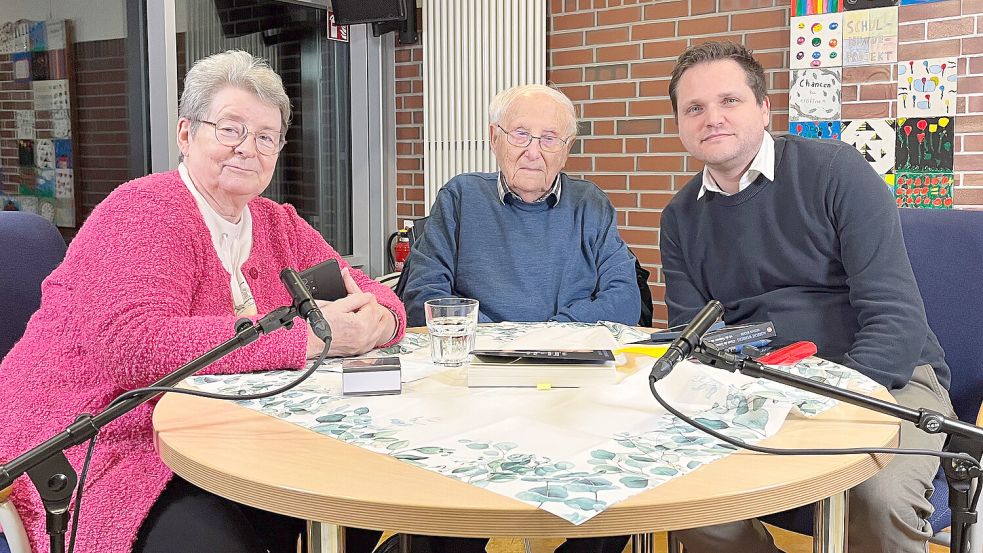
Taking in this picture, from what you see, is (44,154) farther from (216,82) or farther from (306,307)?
(306,307)

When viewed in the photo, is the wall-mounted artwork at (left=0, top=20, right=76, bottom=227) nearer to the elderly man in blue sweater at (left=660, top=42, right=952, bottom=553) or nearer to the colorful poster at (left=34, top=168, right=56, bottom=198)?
the colorful poster at (left=34, top=168, right=56, bottom=198)

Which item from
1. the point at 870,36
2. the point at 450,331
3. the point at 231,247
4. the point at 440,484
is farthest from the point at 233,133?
the point at 870,36

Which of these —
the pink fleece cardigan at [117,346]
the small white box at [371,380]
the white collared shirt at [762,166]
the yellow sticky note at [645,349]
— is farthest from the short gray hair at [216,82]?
the white collared shirt at [762,166]

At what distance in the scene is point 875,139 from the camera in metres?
3.00

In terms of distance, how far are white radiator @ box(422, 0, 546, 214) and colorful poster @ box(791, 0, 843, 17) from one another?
1.10 meters

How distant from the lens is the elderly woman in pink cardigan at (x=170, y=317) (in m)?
1.29

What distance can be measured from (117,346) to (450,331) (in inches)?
22.3

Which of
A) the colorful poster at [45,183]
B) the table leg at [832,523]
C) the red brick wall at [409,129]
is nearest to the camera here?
the table leg at [832,523]

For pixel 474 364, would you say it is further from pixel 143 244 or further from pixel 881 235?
pixel 881 235

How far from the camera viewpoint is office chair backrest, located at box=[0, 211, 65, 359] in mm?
1772

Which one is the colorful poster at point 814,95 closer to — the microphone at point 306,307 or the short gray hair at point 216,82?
the short gray hair at point 216,82

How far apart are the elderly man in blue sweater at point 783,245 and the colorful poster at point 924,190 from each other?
108cm

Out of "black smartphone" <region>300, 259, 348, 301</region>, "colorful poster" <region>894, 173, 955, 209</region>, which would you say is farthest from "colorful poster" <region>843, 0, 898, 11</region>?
"black smartphone" <region>300, 259, 348, 301</region>

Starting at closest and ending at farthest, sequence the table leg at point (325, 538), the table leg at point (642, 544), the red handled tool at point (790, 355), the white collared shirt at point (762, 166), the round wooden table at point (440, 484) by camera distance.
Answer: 1. the round wooden table at point (440, 484)
2. the table leg at point (325, 538)
3. the table leg at point (642, 544)
4. the red handled tool at point (790, 355)
5. the white collared shirt at point (762, 166)
